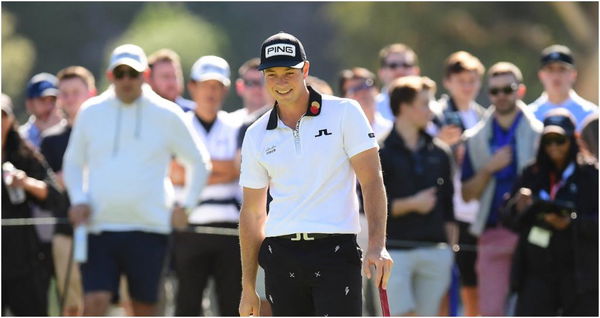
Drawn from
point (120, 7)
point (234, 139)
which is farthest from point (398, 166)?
point (120, 7)

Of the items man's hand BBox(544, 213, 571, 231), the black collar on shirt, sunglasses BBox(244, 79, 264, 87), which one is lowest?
man's hand BBox(544, 213, 571, 231)

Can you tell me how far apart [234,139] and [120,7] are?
168 feet

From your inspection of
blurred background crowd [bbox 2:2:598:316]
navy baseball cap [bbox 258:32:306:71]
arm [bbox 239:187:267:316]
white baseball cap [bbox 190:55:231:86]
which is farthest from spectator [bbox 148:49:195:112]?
navy baseball cap [bbox 258:32:306:71]

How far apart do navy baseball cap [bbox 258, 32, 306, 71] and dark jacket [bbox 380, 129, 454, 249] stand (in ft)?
10.7

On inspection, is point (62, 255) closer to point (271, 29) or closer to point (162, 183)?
point (162, 183)

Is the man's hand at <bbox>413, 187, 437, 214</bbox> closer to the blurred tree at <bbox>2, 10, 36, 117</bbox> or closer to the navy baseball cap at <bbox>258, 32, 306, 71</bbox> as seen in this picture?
the navy baseball cap at <bbox>258, 32, 306, 71</bbox>

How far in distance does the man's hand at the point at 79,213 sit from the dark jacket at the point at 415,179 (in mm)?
2128

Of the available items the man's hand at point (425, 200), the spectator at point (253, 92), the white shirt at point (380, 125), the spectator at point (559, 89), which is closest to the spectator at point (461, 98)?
the white shirt at point (380, 125)

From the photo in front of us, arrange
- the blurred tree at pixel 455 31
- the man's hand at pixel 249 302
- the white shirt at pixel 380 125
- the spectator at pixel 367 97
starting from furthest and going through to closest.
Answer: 1. the blurred tree at pixel 455 31
2. the spectator at pixel 367 97
3. the white shirt at pixel 380 125
4. the man's hand at pixel 249 302

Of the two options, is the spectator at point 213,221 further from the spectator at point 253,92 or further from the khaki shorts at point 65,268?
the khaki shorts at point 65,268

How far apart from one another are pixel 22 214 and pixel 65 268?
39.1 inches

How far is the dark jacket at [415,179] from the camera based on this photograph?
1129 cm

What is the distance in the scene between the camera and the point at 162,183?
11062 mm

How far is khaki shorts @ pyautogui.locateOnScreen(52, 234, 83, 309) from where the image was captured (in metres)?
12.1
